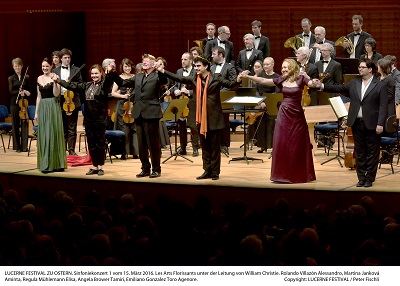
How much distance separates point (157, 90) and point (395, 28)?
633cm

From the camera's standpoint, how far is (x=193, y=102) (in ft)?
29.6

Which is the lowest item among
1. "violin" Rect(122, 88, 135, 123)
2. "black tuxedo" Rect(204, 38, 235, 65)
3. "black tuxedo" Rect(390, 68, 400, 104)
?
"violin" Rect(122, 88, 135, 123)

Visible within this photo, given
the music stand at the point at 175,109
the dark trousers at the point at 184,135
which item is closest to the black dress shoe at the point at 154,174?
the music stand at the point at 175,109

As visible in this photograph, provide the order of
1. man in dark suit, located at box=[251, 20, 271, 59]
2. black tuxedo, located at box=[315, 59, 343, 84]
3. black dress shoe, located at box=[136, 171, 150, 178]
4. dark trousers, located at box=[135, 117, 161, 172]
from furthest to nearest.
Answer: man in dark suit, located at box=[251, 20, 271, 59] < black tuxedo, located at box=[315, 59, 343, 84] < black dress shoe, located at box=[136, 171, 150, 178] < dark trousers, located at box=[135, 117, 161, 172]

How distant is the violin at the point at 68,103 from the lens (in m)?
10.3

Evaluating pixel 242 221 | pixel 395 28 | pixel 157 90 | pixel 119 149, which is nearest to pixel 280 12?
pixel 395 28

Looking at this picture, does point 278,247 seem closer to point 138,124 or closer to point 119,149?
point 138,124

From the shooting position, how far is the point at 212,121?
8477 millimetres

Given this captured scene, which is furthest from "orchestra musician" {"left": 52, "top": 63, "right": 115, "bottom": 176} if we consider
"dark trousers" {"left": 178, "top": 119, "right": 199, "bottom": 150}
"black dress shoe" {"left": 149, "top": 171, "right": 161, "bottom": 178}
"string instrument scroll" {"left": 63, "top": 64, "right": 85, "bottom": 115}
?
"dark trousers" {"left": 178, "top": 119, "right": 199, "bottom": 150}

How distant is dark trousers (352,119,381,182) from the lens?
7973 millimetres

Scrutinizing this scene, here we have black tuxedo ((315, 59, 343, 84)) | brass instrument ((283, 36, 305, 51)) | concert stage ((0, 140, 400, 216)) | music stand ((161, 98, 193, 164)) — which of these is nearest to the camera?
concert stage ((0, 140, 400, 216))

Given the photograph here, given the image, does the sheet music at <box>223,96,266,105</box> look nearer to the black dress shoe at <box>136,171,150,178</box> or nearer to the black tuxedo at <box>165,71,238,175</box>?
the black tuxedo at <box>165,71,238,175</box>

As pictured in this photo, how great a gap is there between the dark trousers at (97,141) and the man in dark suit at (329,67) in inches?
119

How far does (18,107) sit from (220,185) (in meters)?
4.33
